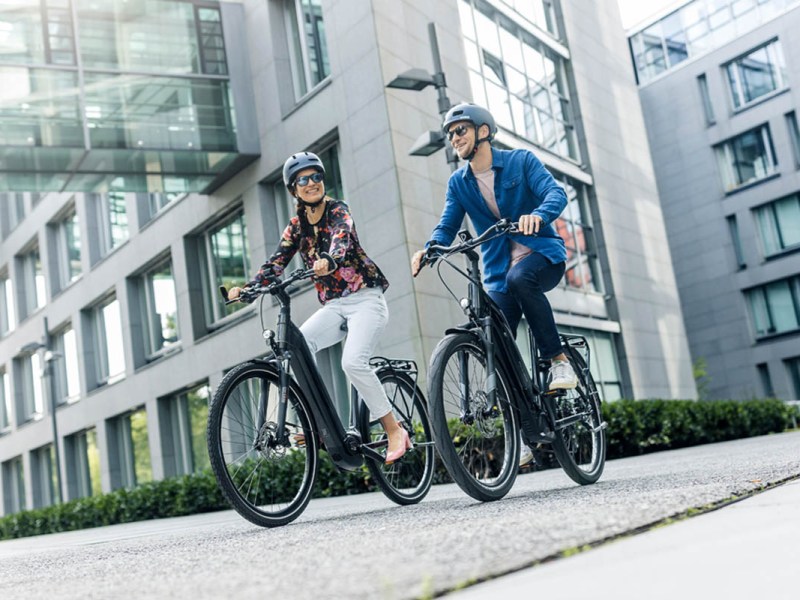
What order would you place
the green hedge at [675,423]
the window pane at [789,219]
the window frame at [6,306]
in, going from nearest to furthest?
the green hedge at [675,423] → the window frame at [6,306] → the window pane at [789,219]

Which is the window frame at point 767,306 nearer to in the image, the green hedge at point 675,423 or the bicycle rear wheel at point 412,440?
the green hedge at point 675,423

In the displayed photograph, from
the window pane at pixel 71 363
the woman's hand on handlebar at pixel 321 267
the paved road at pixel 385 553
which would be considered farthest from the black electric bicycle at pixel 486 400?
the window pane at pixel 71 363

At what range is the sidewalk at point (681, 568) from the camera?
178cm

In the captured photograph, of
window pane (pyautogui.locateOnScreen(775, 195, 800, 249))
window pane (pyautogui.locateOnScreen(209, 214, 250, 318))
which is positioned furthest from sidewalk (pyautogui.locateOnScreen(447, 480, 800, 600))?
window pane (pyautogui.locateOnScreen(775, 195, 800, 249))

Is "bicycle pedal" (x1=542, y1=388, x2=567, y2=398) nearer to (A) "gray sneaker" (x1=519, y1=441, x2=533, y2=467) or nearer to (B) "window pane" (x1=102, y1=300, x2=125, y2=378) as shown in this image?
(A) "gray sneaker" (x1=519, y1=441, x2=533, y2=467)

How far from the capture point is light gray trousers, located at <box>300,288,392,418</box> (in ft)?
16.4

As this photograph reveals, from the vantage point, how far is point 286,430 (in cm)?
470

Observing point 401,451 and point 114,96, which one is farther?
point 114,96

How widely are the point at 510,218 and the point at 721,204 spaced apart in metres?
34.3

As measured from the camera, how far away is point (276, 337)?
510cm

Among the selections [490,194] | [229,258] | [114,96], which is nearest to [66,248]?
[229,258]

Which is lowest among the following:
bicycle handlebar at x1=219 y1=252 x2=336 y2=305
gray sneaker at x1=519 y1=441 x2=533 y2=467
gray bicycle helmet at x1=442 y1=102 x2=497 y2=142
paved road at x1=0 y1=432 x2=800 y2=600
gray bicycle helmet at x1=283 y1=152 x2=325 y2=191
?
paved road at x1=0 y1=432 x2=800 y2=600

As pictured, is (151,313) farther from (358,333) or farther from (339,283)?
(358,333)

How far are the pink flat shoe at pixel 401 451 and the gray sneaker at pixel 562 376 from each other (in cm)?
86
